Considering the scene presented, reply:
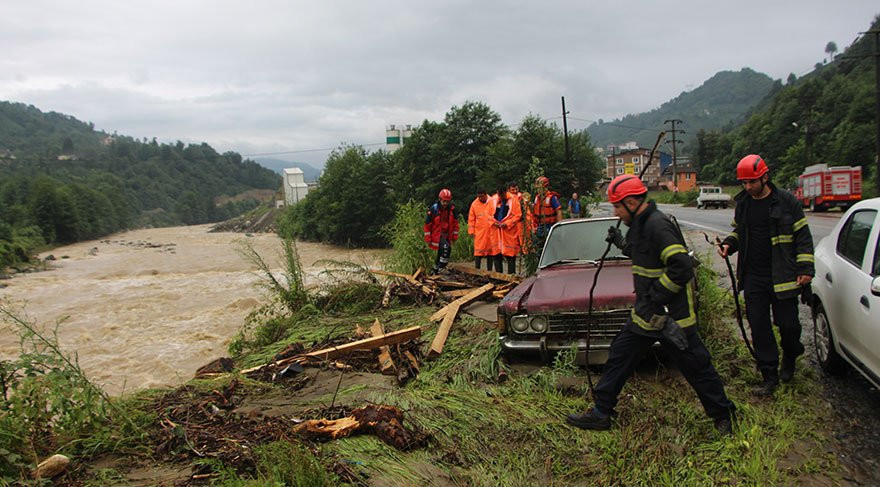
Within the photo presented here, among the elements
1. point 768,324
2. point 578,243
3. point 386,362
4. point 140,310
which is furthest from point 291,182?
point 768,324

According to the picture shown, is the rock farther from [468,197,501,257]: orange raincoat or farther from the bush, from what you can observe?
the bush

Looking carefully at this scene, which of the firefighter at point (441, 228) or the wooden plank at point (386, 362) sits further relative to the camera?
the firefighter at point (441, 228)

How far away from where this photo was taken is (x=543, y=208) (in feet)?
32.5

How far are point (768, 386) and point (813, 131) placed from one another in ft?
183

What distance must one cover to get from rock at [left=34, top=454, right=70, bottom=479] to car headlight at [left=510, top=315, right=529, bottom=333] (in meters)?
3.45

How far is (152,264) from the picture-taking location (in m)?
30.5

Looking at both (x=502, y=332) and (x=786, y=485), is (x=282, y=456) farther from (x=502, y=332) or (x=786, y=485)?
(x=786, y=485)

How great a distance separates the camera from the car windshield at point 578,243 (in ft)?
19.4

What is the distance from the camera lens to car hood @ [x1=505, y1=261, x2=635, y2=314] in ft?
15.1

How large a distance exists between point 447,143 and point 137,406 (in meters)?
26.5

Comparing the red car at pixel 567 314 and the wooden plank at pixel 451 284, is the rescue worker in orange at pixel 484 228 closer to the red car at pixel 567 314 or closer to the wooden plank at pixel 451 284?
the wooden plank at pixel 451 284

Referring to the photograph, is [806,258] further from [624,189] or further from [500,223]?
[500,223]

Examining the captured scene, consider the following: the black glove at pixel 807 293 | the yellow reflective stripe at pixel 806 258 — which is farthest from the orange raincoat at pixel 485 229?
the yellow reflective stripe at pixel 806 258

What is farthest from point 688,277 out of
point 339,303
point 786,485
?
point 339,303
